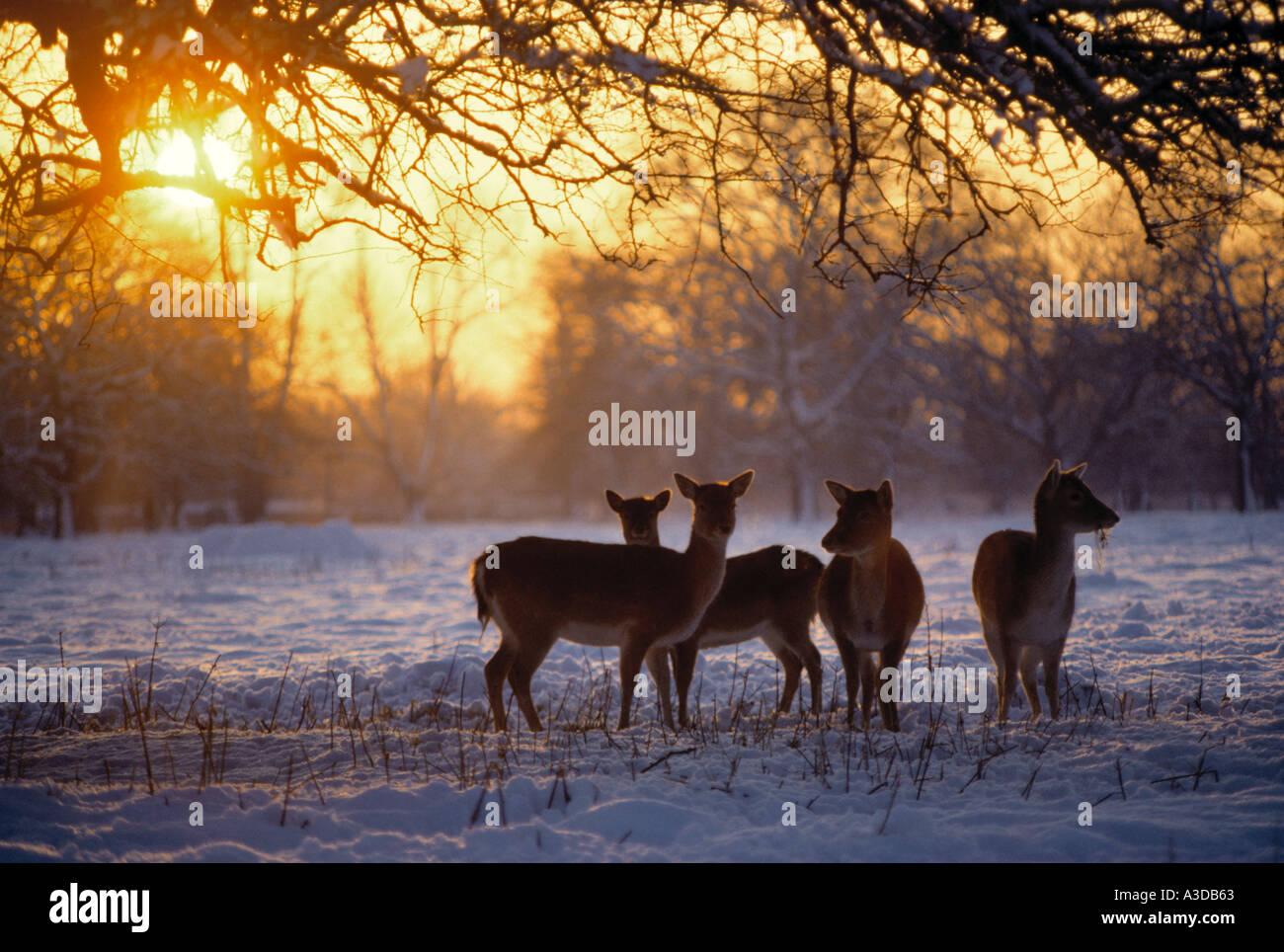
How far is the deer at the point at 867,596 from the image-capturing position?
734 centimetres

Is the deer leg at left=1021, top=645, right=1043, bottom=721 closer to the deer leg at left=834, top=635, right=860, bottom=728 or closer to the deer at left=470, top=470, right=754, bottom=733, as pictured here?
the deer leg at left=834, top=635, right=860, bottom=728

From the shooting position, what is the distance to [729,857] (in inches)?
173

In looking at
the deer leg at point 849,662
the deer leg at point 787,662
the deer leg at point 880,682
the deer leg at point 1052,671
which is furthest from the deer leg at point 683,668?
the deer leg at point 1052,671

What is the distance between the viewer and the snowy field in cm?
455

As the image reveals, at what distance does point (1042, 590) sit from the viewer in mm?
7414

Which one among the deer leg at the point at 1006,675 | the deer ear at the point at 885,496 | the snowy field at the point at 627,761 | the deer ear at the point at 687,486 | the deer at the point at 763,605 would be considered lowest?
the snowy field at the point at 627,761

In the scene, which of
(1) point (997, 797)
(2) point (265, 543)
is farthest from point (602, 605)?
(2) point (265, 543)

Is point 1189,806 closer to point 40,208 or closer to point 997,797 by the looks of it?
point 997,797

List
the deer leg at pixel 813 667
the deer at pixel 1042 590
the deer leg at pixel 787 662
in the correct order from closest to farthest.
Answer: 1. the deer at pixel 1042 590
2. the deer leg at pixel 813 667
3. the deer leg at pixel 787 662

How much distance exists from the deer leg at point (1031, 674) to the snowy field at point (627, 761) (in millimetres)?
412

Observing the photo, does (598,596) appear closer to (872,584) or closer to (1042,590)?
(872,584)

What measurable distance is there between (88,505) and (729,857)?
118 ft

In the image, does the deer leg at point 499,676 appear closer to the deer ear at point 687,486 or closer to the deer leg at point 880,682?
the deer ear at point 687,486

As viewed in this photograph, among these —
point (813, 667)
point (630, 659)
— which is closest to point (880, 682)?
point (813, 667)
